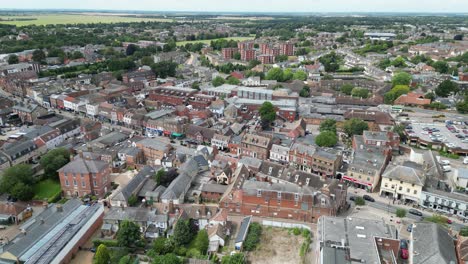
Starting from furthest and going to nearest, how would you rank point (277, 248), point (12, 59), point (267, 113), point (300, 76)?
1. point (12, 59)
2. point (300, 76)
3. point (267, 113)
4. point (277, 248)

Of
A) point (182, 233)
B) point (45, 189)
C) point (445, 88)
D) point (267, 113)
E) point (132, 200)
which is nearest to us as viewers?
point (182, 233)

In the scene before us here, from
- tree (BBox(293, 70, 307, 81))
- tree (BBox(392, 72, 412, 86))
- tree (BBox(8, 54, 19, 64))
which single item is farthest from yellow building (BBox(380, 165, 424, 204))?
tree (BBox(8, 54, 19, 64))

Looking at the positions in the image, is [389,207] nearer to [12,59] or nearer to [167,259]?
[167,259]

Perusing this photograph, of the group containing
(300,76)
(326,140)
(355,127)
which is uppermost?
(300,76)

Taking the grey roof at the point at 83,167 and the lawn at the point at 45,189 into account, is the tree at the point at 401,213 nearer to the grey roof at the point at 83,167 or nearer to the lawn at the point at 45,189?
the grey roof at the point at 83,167

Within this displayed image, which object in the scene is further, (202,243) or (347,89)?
(347,89)

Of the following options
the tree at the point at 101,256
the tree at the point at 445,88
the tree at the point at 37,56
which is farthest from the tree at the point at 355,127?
the tree at the point at 37,56

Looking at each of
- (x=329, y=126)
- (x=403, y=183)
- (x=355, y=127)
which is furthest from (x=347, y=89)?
(x=403, y=183)
